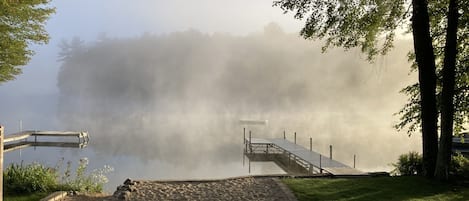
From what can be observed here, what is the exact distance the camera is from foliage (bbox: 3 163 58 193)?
8.12 m

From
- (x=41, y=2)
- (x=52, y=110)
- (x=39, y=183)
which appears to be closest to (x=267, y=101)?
(x=52, y=110)

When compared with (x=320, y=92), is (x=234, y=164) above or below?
below

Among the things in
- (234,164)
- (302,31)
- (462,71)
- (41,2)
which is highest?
(41,2)

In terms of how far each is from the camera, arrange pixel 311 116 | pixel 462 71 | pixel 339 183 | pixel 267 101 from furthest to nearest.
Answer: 1. pixel 267 101
2. pixel 311 116
3. pixel 462 71
4. pixel 339 183

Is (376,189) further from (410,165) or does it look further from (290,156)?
(290,156)

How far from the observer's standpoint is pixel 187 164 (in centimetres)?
1719

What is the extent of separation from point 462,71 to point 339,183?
11.8 ft

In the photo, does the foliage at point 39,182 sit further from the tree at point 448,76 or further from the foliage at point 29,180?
the tree at point 448,76

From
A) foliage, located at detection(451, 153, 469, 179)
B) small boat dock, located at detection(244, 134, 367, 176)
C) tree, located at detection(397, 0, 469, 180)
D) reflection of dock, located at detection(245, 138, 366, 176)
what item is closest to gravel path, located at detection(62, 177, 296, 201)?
tree, located at detection(397, 0, 469, 180)

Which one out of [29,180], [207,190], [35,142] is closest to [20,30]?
[29,180]

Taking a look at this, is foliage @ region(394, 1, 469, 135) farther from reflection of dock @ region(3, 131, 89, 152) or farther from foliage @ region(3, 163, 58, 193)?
reflection of dock @ region(3, 131, 89, 152)

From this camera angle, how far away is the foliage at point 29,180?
8.12 meters

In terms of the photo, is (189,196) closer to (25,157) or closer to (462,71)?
(462,71)

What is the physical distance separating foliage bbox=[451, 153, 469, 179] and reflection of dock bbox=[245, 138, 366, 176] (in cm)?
433
